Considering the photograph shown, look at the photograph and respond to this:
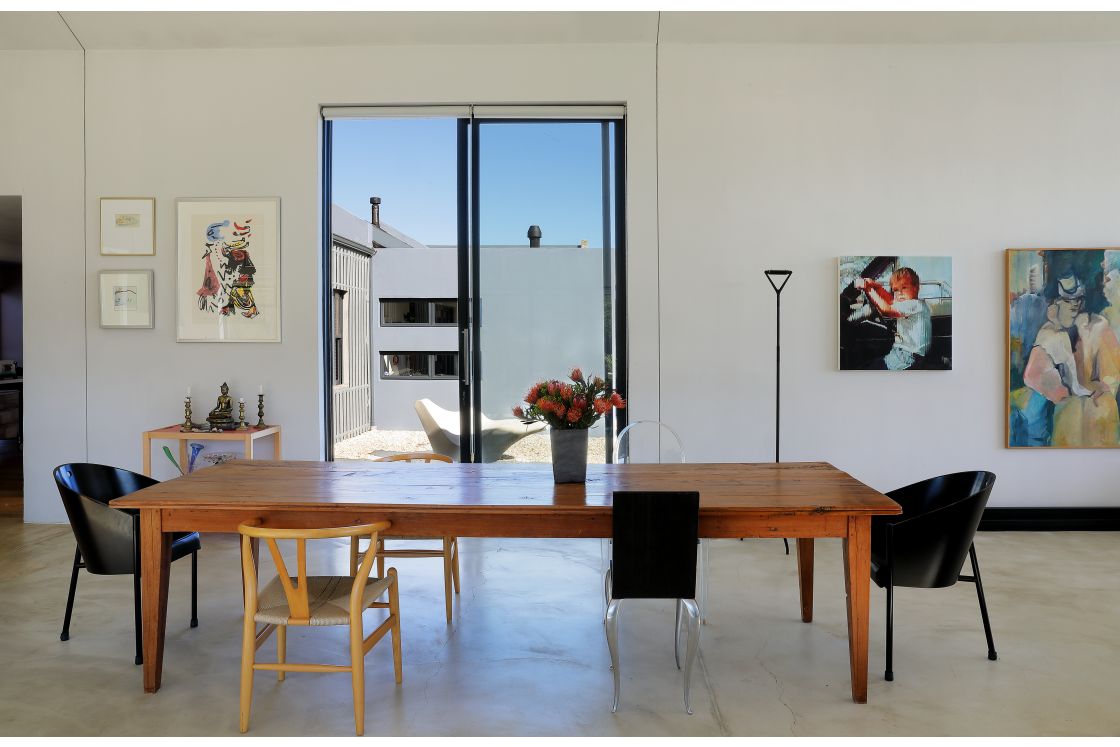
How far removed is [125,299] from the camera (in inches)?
215

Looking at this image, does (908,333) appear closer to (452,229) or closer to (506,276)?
(506,276)

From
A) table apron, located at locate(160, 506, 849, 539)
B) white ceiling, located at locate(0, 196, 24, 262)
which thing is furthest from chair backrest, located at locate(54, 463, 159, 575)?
white ceiling, located at locate(0, 196, 24, 262)

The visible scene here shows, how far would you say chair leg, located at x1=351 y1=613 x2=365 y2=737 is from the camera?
8.39 ft

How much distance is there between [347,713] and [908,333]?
14.1ft

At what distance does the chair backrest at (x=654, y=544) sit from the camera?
267 centimetres

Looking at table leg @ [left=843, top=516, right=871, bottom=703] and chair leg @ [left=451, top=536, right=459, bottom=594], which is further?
chair leg @ [left=451, top=536, right=459, bottom=594]

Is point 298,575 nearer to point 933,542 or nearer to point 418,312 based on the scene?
point 933,542

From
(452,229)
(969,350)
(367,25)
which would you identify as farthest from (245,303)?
(969,350)

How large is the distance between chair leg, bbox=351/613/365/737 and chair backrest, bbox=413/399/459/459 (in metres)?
3.06

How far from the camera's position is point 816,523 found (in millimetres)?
2771

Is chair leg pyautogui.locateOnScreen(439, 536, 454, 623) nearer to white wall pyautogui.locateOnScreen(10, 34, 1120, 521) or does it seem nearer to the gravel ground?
the gravel ground

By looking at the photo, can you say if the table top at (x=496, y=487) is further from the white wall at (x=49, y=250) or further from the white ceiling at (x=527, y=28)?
the white ceiling at (x=527, y=28)

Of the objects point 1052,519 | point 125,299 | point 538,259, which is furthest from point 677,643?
point 125,299

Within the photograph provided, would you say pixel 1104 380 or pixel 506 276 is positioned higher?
pixel 506 276
